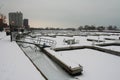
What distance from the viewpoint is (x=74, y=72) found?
7535mm

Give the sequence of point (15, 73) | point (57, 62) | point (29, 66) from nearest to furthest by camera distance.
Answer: point (15, 73) → point (29, 66) → point (57, 62)

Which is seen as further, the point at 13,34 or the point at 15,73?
the point at 13,34

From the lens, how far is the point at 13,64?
26.6 ft

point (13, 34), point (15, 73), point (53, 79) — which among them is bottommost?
point (53, 79)

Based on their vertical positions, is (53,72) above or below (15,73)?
below

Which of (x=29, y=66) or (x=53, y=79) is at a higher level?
(x=29, y=66)

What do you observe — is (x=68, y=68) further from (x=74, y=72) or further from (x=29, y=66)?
(x=29, y=66)

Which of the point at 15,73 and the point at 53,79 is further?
the point at 53,79

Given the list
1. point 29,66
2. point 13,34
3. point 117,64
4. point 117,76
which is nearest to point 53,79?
point 29,66

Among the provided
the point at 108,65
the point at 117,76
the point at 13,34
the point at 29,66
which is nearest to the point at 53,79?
the point at 29,66

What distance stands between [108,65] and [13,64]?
641cm

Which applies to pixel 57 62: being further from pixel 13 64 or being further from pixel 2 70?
pixel 2 70

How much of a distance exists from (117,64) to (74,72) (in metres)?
3.87

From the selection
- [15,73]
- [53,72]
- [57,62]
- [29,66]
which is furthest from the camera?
[57,62]
